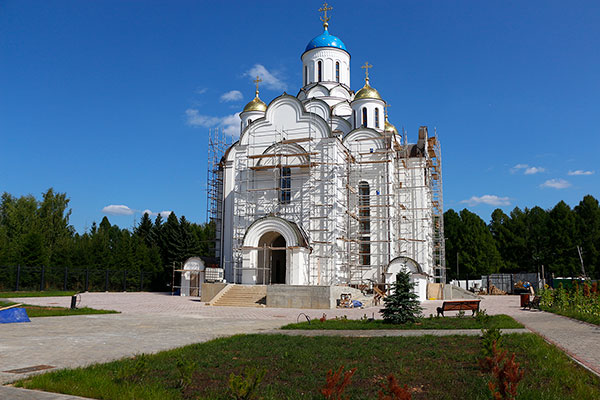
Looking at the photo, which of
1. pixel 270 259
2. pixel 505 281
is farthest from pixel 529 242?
pixel 270 259

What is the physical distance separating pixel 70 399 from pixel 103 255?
3200 cm

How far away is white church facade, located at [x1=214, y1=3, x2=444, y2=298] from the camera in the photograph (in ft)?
82.8

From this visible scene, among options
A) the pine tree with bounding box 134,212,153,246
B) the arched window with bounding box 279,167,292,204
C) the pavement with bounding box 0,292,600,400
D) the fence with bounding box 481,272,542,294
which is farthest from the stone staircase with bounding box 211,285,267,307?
the pine tree with bounding box 134,212,153,246

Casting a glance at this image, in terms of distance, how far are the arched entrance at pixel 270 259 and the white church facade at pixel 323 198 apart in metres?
0.06

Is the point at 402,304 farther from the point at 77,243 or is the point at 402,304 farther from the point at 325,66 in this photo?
the point at 77,243

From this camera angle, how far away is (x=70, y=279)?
32.0 m

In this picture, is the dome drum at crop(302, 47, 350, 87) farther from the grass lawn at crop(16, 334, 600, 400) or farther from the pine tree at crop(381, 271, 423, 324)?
the grass lawn at crop(16, 334, 600, 400)

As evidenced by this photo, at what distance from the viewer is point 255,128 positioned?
1128 inches

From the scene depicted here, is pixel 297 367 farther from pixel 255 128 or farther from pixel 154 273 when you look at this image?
pixel 154 273

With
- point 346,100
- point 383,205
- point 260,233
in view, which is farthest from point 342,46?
point 260,233

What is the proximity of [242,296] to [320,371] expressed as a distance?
16.4 m

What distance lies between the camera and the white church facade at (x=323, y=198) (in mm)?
25234

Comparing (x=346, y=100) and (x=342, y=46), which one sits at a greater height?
(x=342, y=46)

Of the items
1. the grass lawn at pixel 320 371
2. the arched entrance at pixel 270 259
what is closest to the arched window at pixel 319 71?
the arched entrance at pixel 270 259
